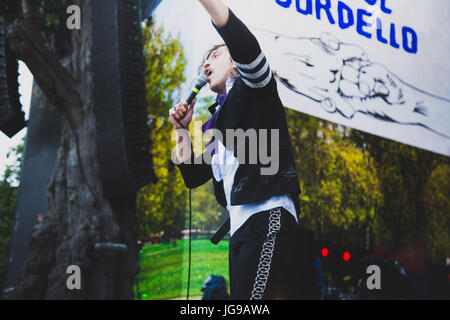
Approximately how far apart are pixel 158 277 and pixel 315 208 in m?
2.35

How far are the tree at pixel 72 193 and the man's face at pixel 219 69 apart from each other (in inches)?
129

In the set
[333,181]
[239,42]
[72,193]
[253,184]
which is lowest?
[253,184]

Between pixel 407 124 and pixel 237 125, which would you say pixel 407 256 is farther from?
pixel 237 125

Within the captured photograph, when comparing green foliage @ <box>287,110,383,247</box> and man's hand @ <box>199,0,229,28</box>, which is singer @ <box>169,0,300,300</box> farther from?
green foliage @ <box>287,110,383,247</box>

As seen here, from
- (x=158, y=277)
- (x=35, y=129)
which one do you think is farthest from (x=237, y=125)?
(x=35, y=129)

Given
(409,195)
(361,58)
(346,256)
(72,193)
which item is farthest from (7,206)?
(409,195)

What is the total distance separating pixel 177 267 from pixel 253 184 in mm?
3850

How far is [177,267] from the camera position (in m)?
5.02

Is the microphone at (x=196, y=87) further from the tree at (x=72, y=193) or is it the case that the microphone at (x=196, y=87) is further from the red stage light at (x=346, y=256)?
the red stage light at (x=346, y=256)

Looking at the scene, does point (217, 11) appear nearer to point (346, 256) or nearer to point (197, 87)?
point (197, 87)

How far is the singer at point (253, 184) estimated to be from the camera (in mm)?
1310

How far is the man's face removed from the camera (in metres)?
1.67

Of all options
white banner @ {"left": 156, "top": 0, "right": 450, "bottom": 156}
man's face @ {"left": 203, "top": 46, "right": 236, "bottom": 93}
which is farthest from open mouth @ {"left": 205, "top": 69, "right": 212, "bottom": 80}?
white banner @ {"left": 156, "top": 0, "right": 450, "bottom": 156}

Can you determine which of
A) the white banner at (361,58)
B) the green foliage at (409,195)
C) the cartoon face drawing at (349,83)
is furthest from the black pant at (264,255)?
the green foliage at (409,195)
